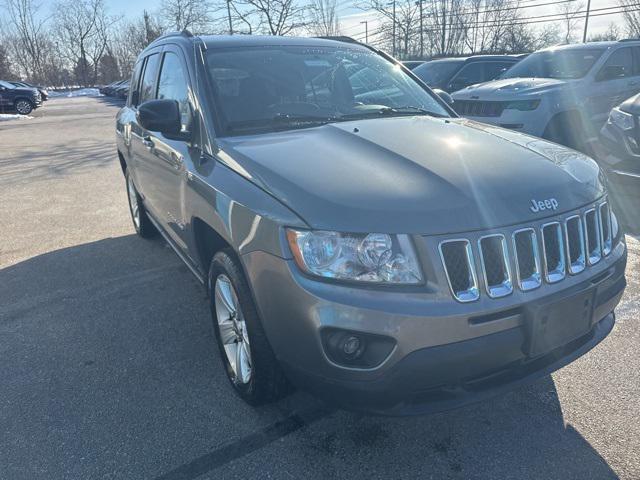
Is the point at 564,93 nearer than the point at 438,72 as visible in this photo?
Yes

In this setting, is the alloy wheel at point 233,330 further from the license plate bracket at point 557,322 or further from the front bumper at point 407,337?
the license plate bracket at point 557,322

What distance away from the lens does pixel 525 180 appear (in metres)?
2.15

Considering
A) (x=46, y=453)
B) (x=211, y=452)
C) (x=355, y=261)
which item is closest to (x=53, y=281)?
(x=46, y=453)

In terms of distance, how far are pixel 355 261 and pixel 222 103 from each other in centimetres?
147

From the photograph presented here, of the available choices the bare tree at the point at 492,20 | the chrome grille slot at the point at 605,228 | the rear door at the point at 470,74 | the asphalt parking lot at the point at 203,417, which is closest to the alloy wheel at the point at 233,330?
the asphalt parking lot at the point at 203,417

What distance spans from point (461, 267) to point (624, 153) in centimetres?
485

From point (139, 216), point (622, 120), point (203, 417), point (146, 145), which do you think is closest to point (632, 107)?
point (622, 120)

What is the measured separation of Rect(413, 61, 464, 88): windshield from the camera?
36.0 ft

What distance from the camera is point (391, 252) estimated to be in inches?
74.4

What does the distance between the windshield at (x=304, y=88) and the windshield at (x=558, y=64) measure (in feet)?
17.7

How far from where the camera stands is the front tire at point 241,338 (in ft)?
7.54

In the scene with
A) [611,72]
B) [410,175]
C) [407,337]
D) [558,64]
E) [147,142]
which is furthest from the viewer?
[558,64]

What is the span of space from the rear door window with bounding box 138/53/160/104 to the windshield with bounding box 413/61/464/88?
24.8 ft

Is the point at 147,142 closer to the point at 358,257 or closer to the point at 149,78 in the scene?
the point at 149,78
